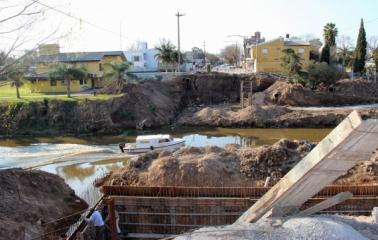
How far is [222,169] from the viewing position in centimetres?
1766

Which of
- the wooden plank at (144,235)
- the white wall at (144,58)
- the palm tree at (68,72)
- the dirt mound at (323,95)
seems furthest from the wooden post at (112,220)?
the white wall at (144,58)

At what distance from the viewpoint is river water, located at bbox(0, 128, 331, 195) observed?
2430cm

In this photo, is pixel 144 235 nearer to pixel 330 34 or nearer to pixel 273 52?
pixel 273 52

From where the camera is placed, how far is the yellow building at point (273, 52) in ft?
175

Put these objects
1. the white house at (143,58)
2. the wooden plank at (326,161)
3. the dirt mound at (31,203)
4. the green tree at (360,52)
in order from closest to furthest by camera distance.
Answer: the wooden plank at (326,161) → the dirt mound at (31,203) → the green tree at (360,52) → the white house at (143,58)

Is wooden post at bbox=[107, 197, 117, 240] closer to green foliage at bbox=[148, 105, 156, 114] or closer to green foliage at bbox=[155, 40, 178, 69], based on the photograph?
green foliage at bbox=[148, 105, 156, 114]

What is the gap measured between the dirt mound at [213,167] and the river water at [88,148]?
303cm

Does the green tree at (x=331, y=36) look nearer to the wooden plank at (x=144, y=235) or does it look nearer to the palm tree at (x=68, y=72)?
the palm tree at (x=68, y=72)

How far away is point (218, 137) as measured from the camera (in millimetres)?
33812

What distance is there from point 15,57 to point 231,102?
35.0m

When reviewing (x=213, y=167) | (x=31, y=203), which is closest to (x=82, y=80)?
(x=213, y=167)

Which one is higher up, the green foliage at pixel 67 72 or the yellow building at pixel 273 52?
the yellow building at pixel 273 52

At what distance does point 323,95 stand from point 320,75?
2169 millimetres

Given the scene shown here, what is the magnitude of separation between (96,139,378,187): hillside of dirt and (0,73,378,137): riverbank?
1630cm
